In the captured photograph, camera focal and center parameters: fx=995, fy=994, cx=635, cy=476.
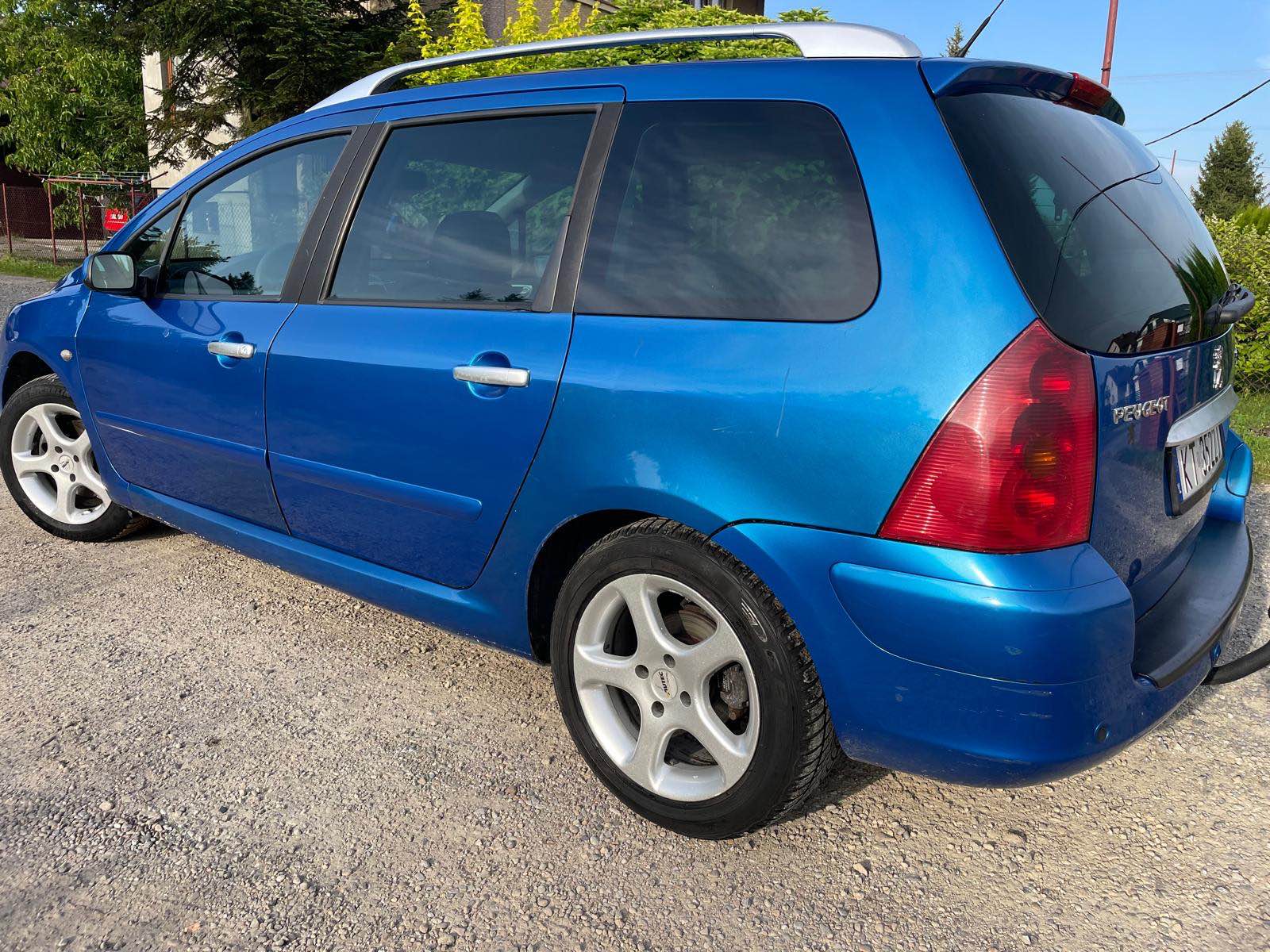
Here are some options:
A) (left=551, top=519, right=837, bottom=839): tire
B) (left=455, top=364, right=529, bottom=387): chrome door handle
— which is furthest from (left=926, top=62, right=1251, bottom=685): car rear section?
(left=455, top=364, right=529, bottom=387): chrome door handle

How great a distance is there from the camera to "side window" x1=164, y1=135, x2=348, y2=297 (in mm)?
3285

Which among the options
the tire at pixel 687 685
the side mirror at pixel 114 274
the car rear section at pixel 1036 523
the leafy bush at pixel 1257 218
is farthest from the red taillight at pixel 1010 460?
the leafy bush at pixel 1257 218

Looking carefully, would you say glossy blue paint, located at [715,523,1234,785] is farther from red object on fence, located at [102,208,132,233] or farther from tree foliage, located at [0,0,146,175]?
tree foliage, located at [0,0,146,175]

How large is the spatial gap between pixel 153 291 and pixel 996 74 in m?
2.97

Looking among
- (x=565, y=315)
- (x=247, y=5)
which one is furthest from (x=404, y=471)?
(x=247, y=5)

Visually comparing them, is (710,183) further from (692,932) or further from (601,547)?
(692,932)

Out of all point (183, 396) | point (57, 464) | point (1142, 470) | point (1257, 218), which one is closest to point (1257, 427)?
point (1257, 218)

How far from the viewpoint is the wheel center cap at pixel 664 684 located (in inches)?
93.4

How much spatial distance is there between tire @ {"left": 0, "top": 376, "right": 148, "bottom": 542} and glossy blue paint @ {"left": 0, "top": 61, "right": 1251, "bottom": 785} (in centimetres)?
175

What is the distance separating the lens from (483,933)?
6.89 ft

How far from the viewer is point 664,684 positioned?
2.40 meters

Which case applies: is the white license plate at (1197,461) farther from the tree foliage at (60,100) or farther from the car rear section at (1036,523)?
the tree foliage at (60,100)

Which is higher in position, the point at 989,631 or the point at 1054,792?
the point at 989,631

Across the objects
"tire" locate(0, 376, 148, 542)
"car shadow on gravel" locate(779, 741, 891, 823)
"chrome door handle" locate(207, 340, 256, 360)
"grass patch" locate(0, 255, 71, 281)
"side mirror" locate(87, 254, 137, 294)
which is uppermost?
"side mirror" locate(87, 254, 137, 294)
